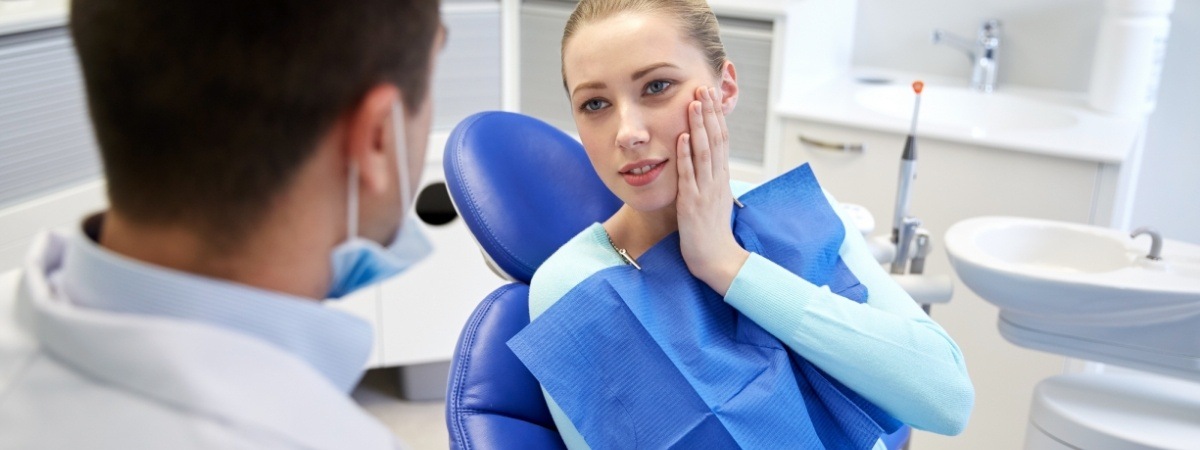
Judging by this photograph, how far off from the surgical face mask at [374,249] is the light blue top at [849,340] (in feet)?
1.46

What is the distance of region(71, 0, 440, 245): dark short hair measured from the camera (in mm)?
631

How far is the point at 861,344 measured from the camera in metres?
1.25

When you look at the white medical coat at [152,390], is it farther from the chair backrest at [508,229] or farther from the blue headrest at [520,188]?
the blue headrest at [520,188]

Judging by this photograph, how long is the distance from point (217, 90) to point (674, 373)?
28.8 inches

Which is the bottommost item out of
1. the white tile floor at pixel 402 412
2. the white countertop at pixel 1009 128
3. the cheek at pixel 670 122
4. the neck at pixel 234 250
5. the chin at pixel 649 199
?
the white tile floor at pixel 402 412

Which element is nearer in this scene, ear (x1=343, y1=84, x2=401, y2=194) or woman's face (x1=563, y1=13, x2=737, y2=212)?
ear (x1=343, y1=84, x2=401, y2=194)

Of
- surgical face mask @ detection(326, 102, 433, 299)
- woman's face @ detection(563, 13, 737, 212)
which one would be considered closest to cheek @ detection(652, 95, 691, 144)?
woman's face @ detection(563, 13, 737, 212)

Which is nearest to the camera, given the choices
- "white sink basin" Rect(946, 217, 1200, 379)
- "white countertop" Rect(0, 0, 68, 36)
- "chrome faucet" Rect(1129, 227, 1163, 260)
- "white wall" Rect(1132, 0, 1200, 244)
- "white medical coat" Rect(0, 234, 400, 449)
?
"white medical coat" Rect(0, 234, 400, 449)

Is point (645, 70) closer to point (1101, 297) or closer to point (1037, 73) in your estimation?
point (1101, 297)

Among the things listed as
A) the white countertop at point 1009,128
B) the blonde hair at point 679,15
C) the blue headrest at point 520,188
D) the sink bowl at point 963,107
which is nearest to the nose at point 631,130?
the blonde hair at point 679,15

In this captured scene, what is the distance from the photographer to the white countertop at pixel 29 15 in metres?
1.87

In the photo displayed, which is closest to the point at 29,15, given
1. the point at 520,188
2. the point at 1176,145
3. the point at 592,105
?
the point at 520,188

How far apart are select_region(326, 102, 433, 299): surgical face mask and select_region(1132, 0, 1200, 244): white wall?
90.3 inches

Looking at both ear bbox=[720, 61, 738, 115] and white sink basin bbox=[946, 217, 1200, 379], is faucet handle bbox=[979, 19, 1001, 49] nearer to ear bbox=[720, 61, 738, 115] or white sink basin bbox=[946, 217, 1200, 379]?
white sink basin bbox=[946, 217, 1200, 379]
